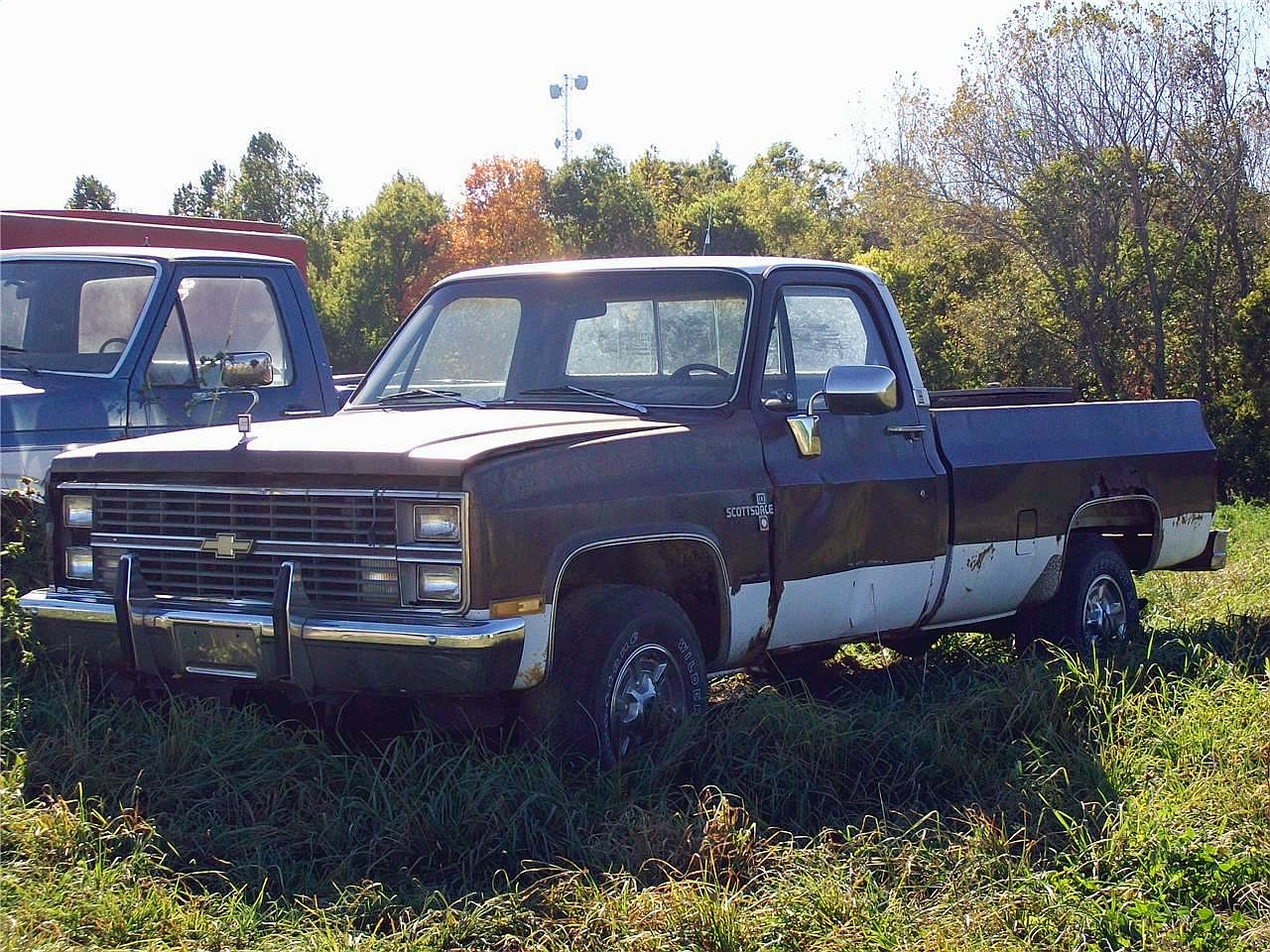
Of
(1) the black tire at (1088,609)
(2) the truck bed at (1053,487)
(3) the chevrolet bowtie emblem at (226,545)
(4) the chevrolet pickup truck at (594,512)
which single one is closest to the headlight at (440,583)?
(4) the chevrolet pickup truck at (594,512)

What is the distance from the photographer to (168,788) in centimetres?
457

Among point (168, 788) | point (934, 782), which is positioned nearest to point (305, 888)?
point (168, 788)

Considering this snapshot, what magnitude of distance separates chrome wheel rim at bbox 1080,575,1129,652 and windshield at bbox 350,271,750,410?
8.09ft

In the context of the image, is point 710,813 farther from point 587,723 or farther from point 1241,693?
point 1241,693

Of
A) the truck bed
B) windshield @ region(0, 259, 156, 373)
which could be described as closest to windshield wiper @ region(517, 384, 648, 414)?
the truck bed

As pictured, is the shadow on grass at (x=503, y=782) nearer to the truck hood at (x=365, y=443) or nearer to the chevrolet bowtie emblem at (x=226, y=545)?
the chevrolet bowtie emblem at (x=226, y=545)

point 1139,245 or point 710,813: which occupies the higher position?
point 1139,245

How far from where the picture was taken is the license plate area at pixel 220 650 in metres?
4.57

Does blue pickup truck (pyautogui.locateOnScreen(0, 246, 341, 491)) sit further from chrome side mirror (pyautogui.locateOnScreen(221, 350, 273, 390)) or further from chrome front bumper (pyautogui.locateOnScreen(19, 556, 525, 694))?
chrome front bumper (pyautogui.locateOnScreen(19, 556, 525, 694))

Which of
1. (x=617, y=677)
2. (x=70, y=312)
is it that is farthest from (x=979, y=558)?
(x=70, y=312)

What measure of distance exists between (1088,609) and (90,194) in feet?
208

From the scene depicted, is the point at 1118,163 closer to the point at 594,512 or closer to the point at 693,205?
the point at 594,512

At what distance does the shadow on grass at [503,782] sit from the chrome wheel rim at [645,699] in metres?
0.12

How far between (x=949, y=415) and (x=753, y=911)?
306cm
